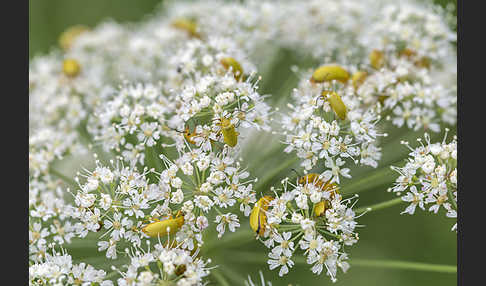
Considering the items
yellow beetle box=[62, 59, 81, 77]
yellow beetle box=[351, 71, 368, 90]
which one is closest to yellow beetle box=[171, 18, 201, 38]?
yellow beetle box=[62, 59, 81, 77]

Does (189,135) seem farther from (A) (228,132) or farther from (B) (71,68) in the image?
(B) (71,68)

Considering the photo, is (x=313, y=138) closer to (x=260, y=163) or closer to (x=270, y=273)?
(x=260, y=163)

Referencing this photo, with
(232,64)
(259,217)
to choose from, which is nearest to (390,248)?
(259,217)

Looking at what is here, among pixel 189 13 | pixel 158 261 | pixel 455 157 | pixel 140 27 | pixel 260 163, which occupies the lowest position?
pixel 158 261

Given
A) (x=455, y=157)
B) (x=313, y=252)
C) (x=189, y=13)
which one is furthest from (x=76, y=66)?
(x=455, y=157)

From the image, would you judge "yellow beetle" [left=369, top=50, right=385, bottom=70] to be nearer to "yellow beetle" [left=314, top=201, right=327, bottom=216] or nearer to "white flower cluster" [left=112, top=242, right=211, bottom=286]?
"yellow beetle" [left=314, top=201, right=327, bottom=216]

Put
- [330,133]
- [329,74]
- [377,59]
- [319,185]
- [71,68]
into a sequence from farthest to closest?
[71,68] < [377,59] < [329,74] < [330,133] < [319,185]

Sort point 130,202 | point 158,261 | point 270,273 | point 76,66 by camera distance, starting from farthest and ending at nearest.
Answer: point 76,66, point 270,273, point 130,202, point 158,261
